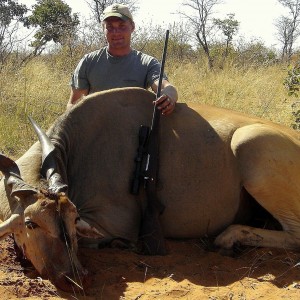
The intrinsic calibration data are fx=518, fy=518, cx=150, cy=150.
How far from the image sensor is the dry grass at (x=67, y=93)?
26.0 feet

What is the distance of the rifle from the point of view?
443 centimetres

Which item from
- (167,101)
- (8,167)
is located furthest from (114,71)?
(8,167)

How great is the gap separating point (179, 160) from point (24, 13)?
1910 cm

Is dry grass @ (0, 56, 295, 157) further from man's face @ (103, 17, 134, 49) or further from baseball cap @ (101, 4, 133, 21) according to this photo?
baseball cap @ (101, 4, 133, 21)

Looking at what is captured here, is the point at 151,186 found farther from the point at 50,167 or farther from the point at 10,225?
the point at 10,225

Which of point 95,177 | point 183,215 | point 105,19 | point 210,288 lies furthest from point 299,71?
point 210,288

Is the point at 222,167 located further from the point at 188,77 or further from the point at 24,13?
the point at 24,13

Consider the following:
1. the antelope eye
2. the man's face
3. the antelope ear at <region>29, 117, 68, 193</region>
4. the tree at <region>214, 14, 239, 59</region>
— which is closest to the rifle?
the antelope ear at <region>29, 117, 68, 193</region>

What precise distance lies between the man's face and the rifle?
147 cm

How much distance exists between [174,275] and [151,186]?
34.8 inches

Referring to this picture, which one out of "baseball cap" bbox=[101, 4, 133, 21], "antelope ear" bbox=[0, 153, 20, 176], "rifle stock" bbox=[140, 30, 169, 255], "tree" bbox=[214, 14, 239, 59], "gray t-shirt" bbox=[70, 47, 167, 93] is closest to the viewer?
"antelope ear" bbox=[0, 153, 20, 176]

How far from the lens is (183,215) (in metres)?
4.75

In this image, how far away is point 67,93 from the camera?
9.56 m

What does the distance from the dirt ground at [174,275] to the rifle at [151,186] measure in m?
0.15
